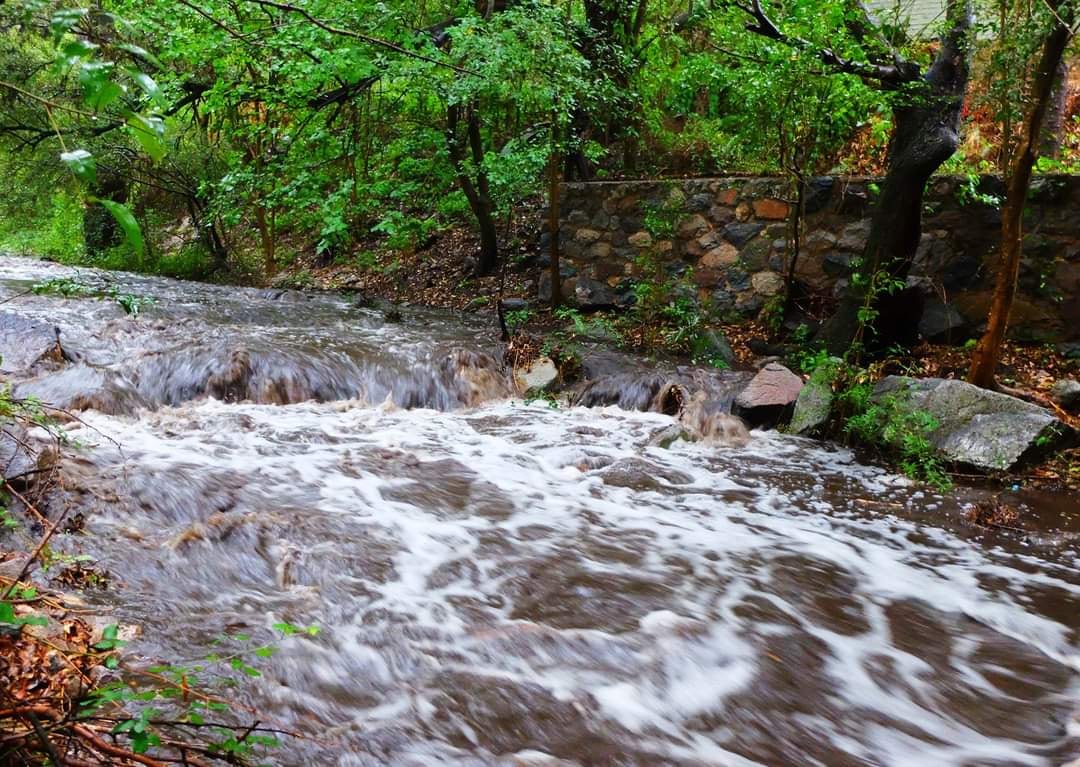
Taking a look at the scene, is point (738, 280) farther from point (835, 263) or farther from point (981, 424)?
point (981, 424)

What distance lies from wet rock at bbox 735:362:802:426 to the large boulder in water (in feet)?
2.60

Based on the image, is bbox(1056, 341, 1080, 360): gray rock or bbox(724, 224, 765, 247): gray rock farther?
bbox(724, 224, 765, 247): gray rock

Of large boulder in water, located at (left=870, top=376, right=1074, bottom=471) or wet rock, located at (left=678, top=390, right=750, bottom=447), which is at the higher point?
large boulder in water, located at (left=870, top=376, right=1074, bottom=471)

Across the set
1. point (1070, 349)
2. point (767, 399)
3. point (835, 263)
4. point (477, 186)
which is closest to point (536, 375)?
point (767, 399)

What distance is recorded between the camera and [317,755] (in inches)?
80.8

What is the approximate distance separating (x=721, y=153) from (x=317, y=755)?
7.98 m

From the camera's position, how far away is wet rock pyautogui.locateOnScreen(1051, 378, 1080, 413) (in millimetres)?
5418

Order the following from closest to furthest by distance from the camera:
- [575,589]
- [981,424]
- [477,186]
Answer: [575,589] → [981,424] → [477,186]

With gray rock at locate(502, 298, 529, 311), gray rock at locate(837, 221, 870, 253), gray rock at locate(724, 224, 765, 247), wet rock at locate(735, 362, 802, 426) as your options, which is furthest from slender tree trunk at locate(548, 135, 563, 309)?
wet rock at locate(735, 362, 802, 426)

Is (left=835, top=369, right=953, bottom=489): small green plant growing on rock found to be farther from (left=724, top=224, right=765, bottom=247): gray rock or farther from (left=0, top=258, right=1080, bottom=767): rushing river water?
(left=724, top=224, right=765, bottom=247): gray rock

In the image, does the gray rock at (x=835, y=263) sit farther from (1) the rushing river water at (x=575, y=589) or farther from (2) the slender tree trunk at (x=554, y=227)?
(2) the slender tree trunk at (x=554, y=227)

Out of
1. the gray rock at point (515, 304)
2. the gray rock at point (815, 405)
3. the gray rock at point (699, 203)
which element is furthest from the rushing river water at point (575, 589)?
the gray rock at point (515, 304)

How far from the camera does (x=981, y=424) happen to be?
4.84 meters

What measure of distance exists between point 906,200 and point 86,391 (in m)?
6.60
